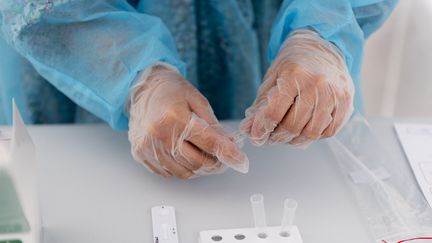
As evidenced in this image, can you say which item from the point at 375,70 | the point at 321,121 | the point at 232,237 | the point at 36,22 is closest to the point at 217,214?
the point at 232,237

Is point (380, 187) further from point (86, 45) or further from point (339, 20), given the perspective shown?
point (86, 45)

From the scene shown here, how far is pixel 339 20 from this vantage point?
2.93ft

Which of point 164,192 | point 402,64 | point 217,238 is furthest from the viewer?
point 402,64

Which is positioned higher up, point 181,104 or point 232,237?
point 181,104

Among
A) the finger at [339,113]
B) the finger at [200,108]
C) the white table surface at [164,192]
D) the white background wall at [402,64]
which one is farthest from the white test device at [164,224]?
the white background wall at [402,64]

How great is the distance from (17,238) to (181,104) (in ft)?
0.85

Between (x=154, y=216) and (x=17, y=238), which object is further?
(x=154, y=216)

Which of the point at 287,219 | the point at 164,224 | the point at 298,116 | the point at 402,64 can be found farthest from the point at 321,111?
the point at 402,64

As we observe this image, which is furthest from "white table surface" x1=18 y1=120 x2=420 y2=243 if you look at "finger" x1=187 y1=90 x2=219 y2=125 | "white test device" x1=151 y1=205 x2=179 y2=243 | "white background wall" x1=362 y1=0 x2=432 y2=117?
"white background wall" x1=362 y1=0 x2=432 y2=117

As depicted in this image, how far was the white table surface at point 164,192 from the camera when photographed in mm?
794

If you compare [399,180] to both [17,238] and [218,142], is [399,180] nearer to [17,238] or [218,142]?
[218,142]

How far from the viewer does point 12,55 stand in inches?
39.4

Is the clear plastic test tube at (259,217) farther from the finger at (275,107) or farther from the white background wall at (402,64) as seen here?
the white background wall at (402,64)

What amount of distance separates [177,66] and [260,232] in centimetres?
28
